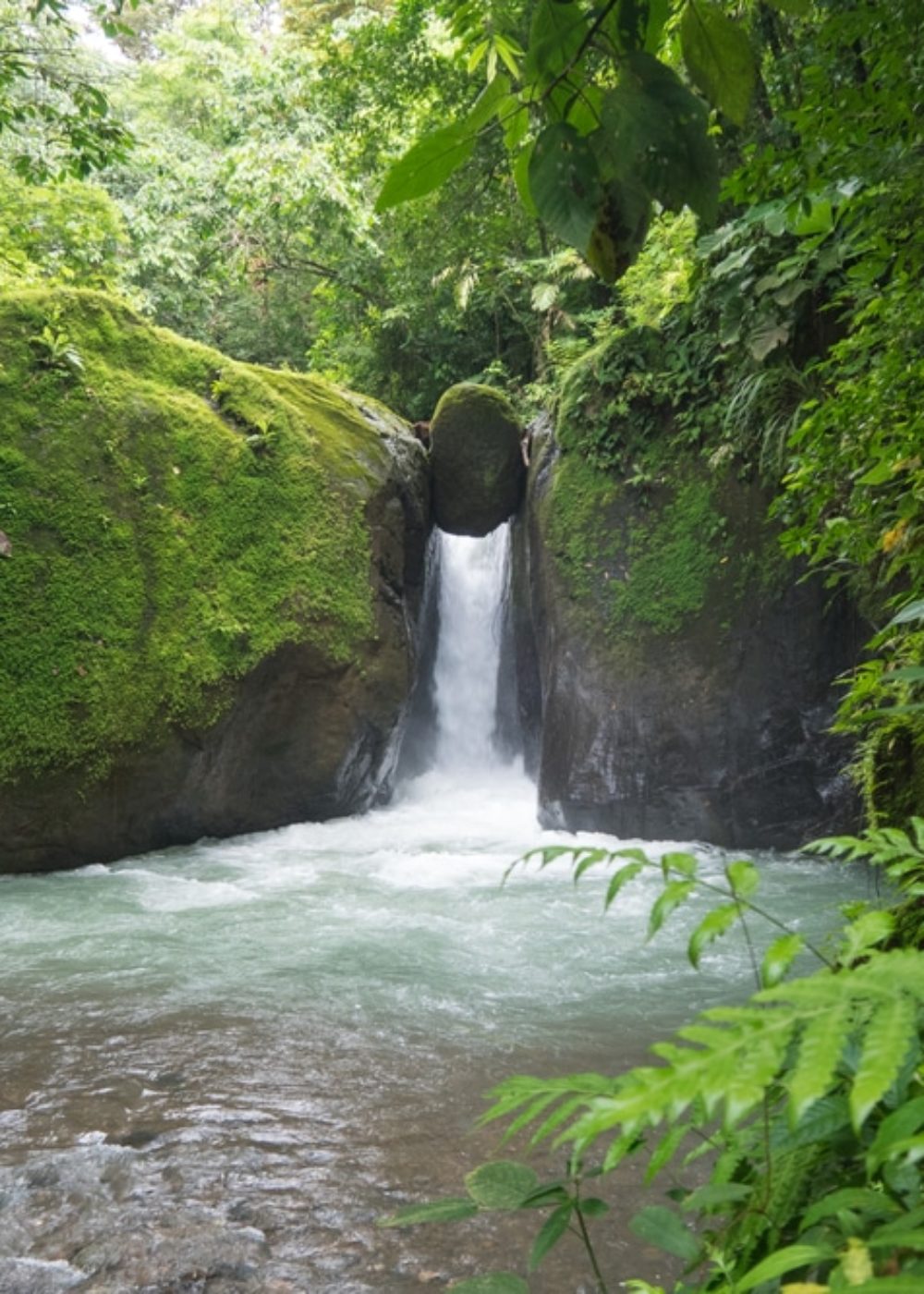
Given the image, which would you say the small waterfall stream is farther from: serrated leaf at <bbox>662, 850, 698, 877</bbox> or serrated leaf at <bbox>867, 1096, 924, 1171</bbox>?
serrated leaf at <bbox>867, 1096, 924, 1171</bbox>

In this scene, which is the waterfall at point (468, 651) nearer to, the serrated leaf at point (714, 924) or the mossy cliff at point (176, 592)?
the mossy cliff at point (176, 592)

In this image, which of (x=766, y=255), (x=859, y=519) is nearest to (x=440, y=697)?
(x=766, y=255)

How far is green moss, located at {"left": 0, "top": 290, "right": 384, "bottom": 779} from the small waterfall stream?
4.12ft

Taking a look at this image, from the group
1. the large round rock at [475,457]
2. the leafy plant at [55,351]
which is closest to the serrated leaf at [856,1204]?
the leafy plant at [55,351]

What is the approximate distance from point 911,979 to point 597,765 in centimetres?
724

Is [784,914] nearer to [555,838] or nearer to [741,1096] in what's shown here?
[555,838]

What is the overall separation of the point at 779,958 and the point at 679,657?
700 cm

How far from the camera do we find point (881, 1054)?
2.00ft

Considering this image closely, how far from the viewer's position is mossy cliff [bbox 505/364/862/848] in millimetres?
7164

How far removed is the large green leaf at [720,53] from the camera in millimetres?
1131

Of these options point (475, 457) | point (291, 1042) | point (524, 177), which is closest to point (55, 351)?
point (475, 457)

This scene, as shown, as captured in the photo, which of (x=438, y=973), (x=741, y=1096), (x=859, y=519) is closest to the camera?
(x=741, y=1096)

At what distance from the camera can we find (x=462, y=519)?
420 inches

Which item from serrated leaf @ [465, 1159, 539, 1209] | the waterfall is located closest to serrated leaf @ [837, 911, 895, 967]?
serrated leaf @ [465, 1159, 539, 1209]
